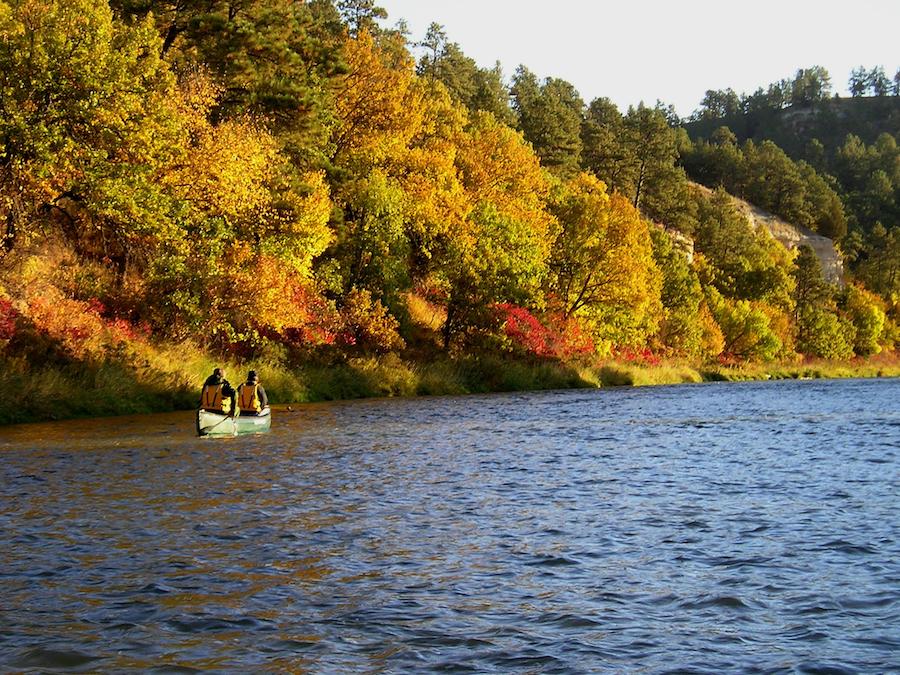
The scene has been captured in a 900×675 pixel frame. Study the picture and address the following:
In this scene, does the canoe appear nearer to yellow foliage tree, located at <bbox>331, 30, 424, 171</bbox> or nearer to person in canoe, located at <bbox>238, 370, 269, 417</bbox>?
person in canoe, located at <bbox>238, 370, 269, 417</bbox>

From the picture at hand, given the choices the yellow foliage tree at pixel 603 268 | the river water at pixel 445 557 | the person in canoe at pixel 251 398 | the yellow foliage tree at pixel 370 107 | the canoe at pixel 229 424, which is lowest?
the river water at pixel 445 557

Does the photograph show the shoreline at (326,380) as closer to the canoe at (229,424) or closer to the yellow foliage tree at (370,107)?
the canoe at (229,424)

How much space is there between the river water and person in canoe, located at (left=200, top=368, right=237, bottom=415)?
8.97ft

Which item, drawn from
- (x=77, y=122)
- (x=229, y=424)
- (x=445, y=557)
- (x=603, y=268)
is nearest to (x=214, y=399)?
(x=229, y=424)

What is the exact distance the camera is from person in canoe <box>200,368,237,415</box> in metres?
28.4

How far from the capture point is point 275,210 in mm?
40844

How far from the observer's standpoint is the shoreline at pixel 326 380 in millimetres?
31453

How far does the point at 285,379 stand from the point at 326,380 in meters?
2.90

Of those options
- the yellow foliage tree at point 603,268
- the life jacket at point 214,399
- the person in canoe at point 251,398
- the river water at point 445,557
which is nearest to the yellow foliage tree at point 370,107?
the yellow foliage tree at point 603,268

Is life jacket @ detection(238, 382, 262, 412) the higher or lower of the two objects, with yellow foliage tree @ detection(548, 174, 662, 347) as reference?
lower

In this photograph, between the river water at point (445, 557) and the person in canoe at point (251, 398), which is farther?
the person in canoe at point (251, 398)

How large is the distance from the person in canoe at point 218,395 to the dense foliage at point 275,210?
7.32 meters

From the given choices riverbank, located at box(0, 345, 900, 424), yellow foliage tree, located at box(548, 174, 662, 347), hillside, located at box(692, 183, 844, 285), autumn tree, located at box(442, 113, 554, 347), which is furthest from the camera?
hillside, located at box(692, 183, 844, 285)

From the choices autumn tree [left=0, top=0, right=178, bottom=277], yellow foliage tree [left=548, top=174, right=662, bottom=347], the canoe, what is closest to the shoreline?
yellow foliage tree [left=548, top=174, right=662, bottom=347]
